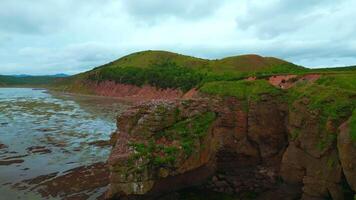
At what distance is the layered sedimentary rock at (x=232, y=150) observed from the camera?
64.5ft

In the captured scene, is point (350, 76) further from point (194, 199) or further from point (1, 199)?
point (1, 199)

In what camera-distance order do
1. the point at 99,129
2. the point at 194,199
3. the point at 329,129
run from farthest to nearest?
the point at 99,129 → the point at 194,199 → the point at 329,129

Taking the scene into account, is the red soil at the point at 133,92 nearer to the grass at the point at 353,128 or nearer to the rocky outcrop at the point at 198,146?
the rocky outcrop at the point at 198,146

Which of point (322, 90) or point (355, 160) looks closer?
point (355, 160)

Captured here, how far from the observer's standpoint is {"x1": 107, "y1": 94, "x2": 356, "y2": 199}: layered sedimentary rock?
1967cm

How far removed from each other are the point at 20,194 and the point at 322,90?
19.1 m

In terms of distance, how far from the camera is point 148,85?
123 m

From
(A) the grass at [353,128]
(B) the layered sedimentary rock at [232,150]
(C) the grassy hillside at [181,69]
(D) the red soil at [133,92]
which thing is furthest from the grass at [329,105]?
(D) the red soil at [133,92]

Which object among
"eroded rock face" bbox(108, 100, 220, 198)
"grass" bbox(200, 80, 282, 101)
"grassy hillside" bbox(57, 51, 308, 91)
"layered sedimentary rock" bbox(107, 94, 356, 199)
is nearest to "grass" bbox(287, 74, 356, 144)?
"layered sedimentary rock" bbox(107, 94, 356, 199)

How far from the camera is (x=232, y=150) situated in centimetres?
2503

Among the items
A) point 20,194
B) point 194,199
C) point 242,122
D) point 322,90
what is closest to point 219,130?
point 242,122

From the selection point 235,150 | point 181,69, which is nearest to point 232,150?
point 235,150

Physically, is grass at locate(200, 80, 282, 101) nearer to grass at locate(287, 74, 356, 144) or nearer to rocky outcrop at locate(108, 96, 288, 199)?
rocky outcrop at locate(108, 96, 288, 199)

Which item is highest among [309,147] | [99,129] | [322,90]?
[322,90]
